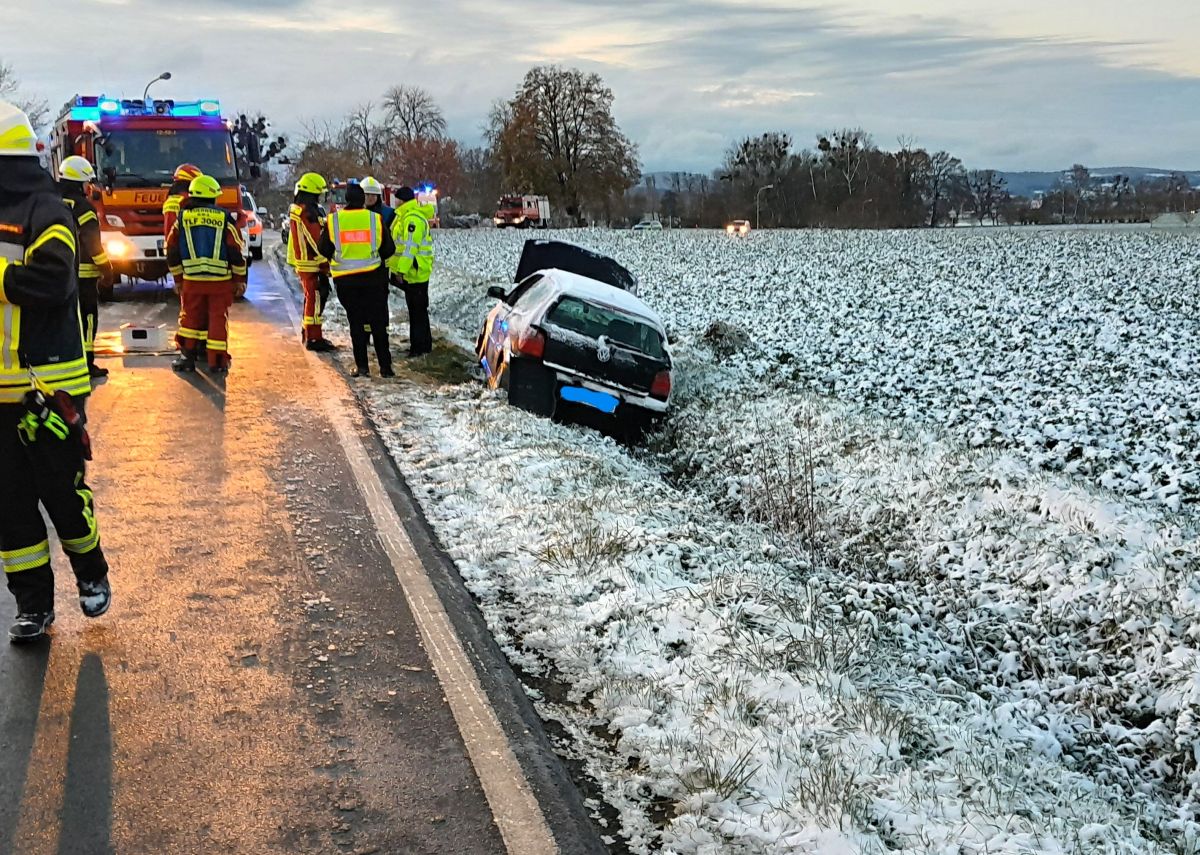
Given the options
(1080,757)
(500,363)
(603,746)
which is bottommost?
(1080,757)

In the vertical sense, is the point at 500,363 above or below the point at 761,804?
above

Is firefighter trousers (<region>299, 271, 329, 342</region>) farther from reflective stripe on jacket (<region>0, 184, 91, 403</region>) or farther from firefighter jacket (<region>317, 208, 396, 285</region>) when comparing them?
reflective stripe on jacket (<region>0, 184, 91, 403</region>)

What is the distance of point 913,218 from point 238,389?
264ft

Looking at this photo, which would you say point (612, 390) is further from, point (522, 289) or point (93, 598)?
point (93, 598)

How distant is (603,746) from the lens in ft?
12.3

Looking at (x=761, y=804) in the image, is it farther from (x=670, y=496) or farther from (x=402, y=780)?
(x=670, y=496)

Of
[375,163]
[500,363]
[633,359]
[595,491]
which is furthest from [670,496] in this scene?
[375,163]

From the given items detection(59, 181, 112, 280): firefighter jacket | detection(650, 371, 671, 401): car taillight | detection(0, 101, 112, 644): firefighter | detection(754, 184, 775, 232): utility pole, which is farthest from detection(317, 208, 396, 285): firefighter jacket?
detection(754, 184, 775, 232): utility pole

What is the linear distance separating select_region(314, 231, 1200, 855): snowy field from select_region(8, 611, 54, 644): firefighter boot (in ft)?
6.42

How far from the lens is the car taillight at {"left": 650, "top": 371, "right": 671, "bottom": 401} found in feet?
32.3

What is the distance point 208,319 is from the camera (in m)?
10.8

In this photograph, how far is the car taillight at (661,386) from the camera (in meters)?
9.84

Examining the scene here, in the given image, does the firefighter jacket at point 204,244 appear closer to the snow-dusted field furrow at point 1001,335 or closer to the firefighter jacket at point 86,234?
the firefighter jacket at point 86,234

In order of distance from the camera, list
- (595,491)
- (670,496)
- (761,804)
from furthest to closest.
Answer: (670,496)
(595,491)
(761,804)
